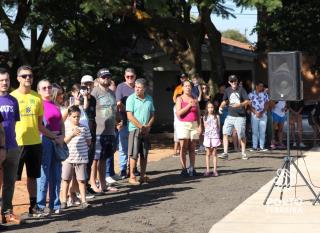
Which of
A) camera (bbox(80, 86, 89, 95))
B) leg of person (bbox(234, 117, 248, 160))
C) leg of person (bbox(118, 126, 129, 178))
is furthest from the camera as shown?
leg of person (bbox(234, 117, 248, 160))

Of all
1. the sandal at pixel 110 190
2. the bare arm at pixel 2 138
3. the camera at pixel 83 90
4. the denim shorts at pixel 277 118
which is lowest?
the sandal at pixel 110 190

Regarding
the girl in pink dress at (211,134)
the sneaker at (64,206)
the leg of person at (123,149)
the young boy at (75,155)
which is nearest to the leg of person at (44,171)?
the young boy at (75,155)

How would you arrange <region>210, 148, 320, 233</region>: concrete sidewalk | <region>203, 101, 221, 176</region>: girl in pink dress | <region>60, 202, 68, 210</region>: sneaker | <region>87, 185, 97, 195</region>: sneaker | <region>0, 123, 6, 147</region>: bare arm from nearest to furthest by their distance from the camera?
1. <region>0, 123, 6, 147</region>: bare arm
2. <region>210, 148, 320, 233</region>: concrete sidewalk
3. <region>60, 202, 68, 210</region>: sneaker
4. <region>87, 185, 97, 195</region>: sneaker
5. <region>203, 101, 221, 176</region>: girl in pink dress

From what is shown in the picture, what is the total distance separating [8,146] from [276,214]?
3.47 metres

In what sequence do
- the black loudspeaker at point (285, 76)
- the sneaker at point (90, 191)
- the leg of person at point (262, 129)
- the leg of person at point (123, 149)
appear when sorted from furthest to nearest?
the leg of person at point (262, 129), the leg of person at point (123, 149), the sneaker at point (90, 191), the black loudspeaker at point (285, 76)

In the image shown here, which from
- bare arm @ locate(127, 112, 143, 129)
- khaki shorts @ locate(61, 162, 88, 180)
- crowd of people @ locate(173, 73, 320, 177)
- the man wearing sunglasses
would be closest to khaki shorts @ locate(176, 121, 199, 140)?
crowd of people @ locate(173, 73, 320, 177)

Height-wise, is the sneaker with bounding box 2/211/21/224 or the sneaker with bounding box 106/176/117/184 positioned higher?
the sneaker with bounding box 106/176/117/184

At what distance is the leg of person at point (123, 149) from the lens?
37.6 ft

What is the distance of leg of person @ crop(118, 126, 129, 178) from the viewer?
37.6 feet

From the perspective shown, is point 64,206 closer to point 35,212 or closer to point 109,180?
point 35,212

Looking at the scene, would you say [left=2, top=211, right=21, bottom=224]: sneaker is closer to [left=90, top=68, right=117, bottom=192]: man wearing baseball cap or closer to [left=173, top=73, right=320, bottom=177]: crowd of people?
[left=90, top=68, right=117, bottom=192]: man wearing baseball cap

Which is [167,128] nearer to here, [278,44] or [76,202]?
[278,44]

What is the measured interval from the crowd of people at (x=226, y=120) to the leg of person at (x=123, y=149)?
3.19 ft

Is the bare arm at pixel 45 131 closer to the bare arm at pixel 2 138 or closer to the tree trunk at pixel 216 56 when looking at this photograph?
the bare arm at pixel 2 138
